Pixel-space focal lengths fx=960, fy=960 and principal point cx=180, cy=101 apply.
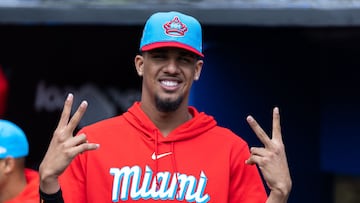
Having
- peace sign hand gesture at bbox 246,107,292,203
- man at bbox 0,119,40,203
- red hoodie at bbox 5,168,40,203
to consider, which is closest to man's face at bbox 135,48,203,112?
peace sign hand gesture at bbox 246,107,292,203

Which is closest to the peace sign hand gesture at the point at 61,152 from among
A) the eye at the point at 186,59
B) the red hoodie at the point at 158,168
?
the red hoodie at the point at 158,168

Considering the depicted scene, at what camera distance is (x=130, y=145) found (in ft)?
11.3

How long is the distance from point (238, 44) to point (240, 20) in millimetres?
593

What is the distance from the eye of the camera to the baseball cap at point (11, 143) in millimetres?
4949

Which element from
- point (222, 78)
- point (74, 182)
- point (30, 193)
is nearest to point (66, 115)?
point (74, 182)

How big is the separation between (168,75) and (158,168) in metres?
0.33

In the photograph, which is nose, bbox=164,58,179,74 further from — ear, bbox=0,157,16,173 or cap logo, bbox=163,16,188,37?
ear, bbox=0,157,16,173

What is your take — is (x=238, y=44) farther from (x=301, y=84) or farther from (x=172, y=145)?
(x=172, y=145)

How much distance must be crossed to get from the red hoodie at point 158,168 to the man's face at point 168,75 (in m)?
0.13

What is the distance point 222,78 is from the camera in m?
5.30

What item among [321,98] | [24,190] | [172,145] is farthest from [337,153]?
[172,145]

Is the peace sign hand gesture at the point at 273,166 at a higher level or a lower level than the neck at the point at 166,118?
lower

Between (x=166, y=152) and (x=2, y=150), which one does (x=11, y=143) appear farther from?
(x=166, y=152)

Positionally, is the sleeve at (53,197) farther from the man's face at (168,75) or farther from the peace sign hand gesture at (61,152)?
the man's face at (168,75)
